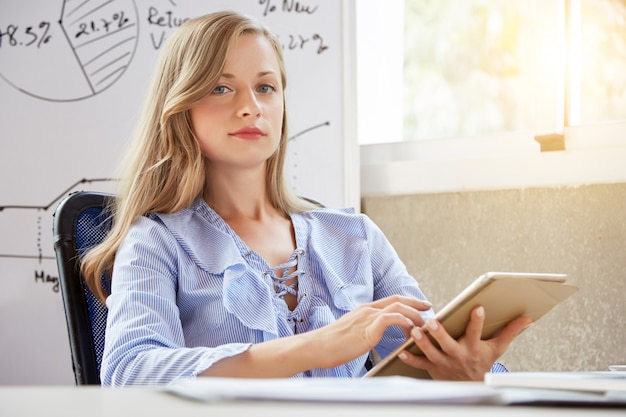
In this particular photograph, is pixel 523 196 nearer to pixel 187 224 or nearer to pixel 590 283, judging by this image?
pixel 590 283

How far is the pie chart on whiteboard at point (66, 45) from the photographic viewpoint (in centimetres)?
221

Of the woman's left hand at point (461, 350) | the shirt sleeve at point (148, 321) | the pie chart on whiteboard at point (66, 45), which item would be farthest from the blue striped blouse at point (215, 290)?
the pie chart on whiteboard at point (66, 45)

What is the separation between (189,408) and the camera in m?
0.41

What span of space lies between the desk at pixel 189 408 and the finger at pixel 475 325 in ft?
2.00

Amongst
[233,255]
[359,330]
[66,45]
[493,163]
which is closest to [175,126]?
[233,255]

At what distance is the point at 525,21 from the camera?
1.98 meters

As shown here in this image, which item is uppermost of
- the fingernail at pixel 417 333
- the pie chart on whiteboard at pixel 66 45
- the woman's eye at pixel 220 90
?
the pie chart on whiteboard at pixel 66 45

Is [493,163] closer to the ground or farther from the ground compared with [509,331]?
farther from the ground

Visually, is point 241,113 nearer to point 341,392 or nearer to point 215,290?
point 215,290

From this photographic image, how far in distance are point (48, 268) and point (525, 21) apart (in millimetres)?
1344

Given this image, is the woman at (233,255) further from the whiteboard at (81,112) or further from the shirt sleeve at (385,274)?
the whiteboard at (81,112)

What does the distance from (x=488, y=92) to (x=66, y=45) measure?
1.12 meters

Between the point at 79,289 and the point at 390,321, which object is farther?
the point at 79,289

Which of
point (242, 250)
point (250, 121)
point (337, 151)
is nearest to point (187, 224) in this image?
point (242, 250)
